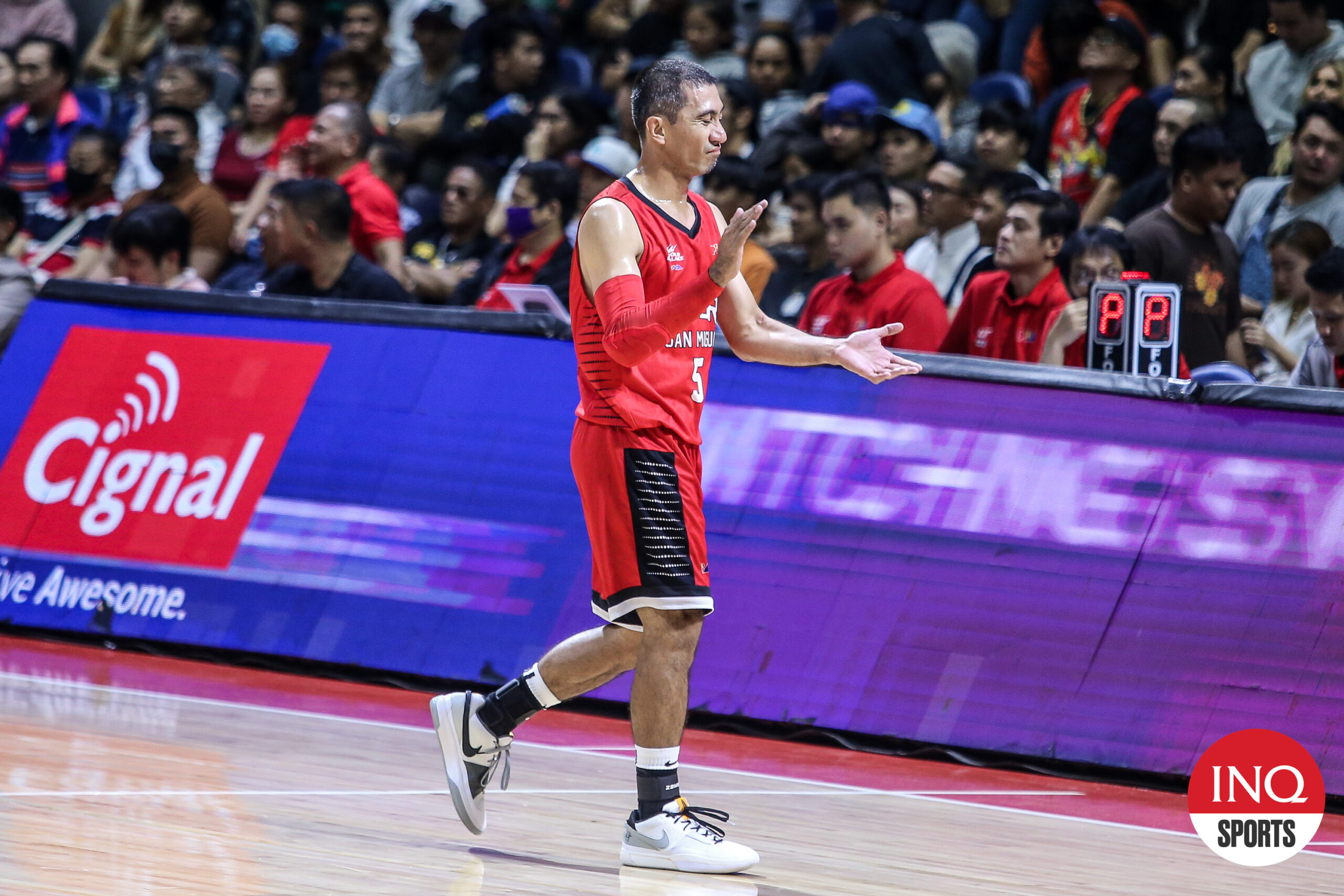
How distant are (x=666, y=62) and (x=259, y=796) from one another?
2.38 meters

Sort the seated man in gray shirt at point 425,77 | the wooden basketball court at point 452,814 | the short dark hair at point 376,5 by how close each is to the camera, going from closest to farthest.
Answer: the wooden basketball court at point 452,814 → the seated man in gray shirt at point 425,77 → the short dark hair at point 376,5

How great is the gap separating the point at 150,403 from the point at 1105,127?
226 inches

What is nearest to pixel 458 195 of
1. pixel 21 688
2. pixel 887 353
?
pixel 21 688

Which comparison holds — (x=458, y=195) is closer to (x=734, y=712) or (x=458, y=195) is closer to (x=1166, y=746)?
(x=734, y=712)

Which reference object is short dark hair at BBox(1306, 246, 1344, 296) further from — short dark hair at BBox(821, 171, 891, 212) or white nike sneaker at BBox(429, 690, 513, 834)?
white nike sneaker at BBox(429, 690, 513, 834)

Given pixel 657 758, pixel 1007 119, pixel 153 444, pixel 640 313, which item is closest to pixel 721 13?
pixel 1007 119

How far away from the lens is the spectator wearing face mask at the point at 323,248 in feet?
29.5

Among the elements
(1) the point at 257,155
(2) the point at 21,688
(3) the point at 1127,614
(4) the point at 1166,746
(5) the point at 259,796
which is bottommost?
(5) the point at 259,796

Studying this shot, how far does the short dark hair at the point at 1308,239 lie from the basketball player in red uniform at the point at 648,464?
15.1 feet

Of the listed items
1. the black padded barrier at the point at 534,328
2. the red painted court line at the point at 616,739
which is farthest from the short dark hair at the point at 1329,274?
the red painted court line at the point at 616,739

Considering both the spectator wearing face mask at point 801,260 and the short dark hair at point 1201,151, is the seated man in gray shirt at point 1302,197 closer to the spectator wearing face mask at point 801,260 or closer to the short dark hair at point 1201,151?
the short dark hair at point 1201,151

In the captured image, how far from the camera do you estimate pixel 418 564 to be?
7.48 meters

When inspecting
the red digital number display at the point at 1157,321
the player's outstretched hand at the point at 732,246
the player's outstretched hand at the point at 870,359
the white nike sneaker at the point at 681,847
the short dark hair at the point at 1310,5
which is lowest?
the white nike sneaker at the point at 681,847

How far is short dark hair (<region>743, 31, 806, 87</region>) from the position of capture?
12.5 m
